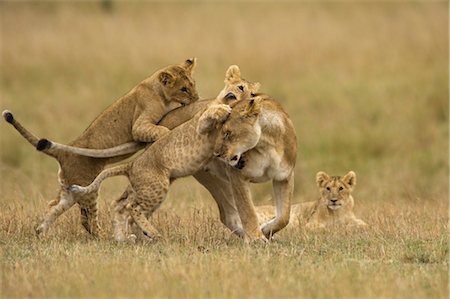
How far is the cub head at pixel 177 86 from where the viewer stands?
376 inches

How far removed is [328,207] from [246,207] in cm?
296

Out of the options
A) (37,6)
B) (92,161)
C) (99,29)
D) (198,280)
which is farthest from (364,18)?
(198,280)

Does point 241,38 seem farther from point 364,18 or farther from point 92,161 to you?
point 92,161

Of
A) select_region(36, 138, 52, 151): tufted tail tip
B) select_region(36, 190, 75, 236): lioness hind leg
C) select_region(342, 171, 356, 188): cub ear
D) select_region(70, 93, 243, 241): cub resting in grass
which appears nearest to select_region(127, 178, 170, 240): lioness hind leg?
select_region(70, 93, 243, 241): cub resting in grass

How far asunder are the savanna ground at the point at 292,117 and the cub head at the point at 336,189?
268 millimetres

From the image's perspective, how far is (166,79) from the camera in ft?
31.3

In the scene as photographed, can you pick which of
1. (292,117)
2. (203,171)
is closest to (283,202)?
(203,171)

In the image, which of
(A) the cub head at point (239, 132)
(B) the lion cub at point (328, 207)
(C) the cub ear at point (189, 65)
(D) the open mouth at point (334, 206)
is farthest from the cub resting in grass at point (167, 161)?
(D) the open mouth at point (334, 206)

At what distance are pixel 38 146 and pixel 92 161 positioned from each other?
652 mm

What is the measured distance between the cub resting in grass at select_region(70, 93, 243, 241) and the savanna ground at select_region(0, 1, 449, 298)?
0.37m

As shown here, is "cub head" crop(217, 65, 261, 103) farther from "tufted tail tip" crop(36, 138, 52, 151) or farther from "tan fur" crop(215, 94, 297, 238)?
"tufted tail tip" crop(36, 138, 52, 151)

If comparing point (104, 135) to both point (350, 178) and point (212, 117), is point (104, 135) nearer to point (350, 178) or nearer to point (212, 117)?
point (212, 117)

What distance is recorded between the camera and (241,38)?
20094 mm

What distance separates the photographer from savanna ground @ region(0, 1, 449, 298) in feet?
24.0
